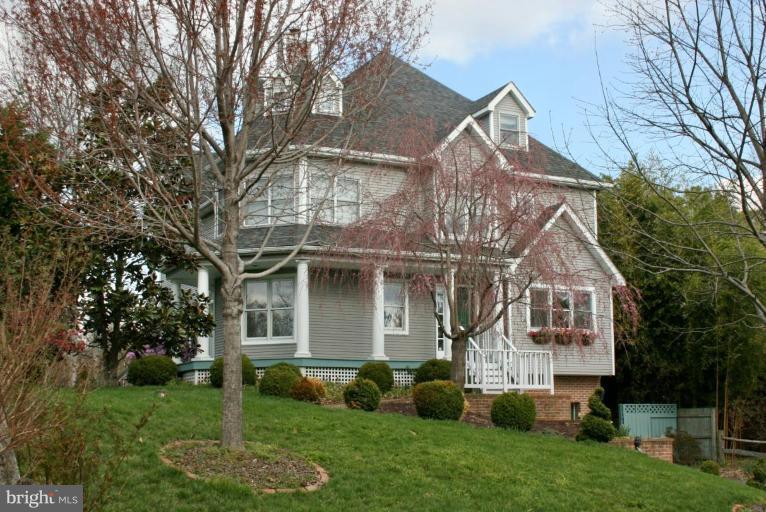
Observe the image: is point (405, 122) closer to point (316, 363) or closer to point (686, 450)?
point (316, 363)

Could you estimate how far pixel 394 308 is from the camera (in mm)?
22672

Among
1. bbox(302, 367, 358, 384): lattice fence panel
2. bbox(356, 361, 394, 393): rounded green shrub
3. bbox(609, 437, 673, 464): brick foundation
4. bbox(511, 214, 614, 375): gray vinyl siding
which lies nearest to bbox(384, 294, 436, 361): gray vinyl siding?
bbox(302, 367, 358, 384): lattice fence panel

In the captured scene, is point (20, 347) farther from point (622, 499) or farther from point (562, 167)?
point (562, 167)

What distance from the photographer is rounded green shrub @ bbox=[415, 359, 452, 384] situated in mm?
20078

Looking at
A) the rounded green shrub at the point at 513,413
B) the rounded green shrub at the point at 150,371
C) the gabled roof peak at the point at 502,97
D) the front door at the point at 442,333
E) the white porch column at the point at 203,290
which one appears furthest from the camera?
the gabled roof peak at the point at 502,97

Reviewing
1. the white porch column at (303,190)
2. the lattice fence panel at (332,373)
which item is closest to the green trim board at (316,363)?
the lattice fence panel at (332,373)

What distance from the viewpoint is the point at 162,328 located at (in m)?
18.2

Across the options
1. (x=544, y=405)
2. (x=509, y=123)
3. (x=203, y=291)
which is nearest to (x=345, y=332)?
(x=203, y=291)

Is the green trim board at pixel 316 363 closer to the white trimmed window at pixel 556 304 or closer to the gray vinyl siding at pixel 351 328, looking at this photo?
the gray vinyl siding at pixel 351 328

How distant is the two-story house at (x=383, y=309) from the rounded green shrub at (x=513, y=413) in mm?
2228

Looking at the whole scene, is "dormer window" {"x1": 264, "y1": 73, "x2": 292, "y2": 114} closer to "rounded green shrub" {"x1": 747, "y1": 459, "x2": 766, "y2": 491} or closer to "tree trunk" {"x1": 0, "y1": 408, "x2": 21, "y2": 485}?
"tree trunk" {"x1": 0, "y1": 408, "x2": 21, "y2": 485}

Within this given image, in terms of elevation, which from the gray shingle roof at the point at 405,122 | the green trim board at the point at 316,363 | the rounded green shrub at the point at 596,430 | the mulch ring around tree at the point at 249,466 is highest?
the gray shingle roof at the point at 405,122

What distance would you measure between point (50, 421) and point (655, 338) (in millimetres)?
22226

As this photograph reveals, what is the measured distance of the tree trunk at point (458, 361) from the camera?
18.0 m
